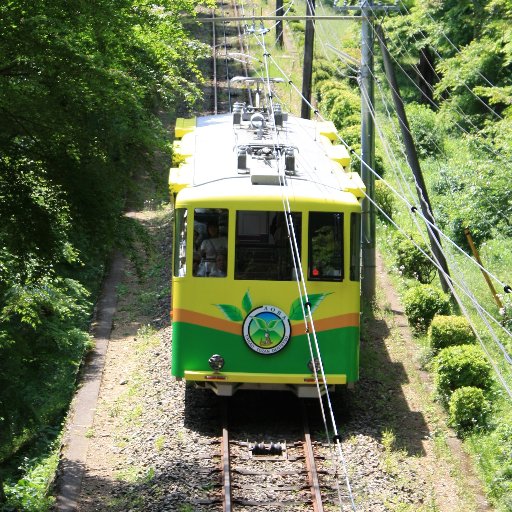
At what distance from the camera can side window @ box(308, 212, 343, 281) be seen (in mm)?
13820

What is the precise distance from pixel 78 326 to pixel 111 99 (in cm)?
855

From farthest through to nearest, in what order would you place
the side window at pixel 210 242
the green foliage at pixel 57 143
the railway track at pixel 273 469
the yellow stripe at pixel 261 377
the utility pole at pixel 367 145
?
the utility pole at pixel 367 145, the yellow stripe at pixel 261 377, the side window at pixel 210 242, the railway track at pixel 273 469, the green foliage at pixel 57 143

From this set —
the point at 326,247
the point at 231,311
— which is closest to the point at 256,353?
the point at 231,311

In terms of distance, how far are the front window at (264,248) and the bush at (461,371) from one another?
9.25ft

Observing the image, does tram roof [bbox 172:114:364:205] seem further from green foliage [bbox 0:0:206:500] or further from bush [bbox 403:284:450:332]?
bush [bbox 403:284:450:332]

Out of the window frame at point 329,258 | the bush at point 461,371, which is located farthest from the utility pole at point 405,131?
the window frame at point 329,258

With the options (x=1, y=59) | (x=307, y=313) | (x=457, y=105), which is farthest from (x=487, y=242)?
(x=1, y=59)

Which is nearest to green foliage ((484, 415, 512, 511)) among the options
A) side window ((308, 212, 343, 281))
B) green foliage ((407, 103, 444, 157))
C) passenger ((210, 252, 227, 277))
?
side window ((308, 212, 343, 281))

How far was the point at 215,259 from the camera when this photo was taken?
13844mm

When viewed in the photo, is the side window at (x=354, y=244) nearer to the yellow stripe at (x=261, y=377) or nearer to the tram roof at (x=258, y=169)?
the tram roof at (x=258, y=169)

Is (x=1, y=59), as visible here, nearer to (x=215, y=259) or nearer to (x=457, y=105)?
(x=215, y=259)

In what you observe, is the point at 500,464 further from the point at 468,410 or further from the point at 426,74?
the point at 426,74

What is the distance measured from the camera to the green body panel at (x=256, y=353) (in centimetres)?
1398

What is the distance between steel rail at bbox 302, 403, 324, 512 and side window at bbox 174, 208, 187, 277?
256 cm
